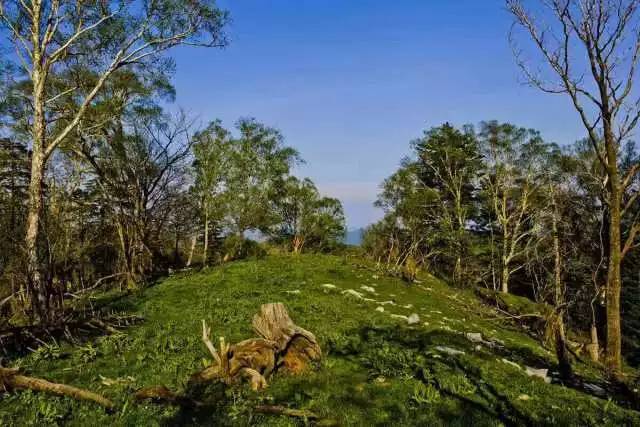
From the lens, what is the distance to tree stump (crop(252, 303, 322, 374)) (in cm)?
1059

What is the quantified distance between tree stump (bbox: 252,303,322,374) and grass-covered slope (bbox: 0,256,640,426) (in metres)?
0.45

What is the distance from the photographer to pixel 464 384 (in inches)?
388

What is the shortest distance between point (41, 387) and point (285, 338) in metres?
5.45

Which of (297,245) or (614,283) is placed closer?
(614,283)

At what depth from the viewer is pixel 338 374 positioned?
34.1ft

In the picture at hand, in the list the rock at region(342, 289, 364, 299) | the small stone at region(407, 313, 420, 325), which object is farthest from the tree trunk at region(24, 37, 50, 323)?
the small stone at region(407, 313, 420, 325)

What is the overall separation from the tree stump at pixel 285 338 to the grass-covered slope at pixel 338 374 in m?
0.45

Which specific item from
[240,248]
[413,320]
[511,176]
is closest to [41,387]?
[413,320]

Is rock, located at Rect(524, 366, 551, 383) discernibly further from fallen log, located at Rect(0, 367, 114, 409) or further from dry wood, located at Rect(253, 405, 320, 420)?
fallen log, located at Rect(0, 367, 114, 409)

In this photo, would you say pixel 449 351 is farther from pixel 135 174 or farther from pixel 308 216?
pixel 308 216

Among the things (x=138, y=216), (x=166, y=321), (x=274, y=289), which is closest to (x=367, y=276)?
(x=274, y=289)

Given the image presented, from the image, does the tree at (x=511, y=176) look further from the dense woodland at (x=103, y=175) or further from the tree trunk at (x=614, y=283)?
the tree trunk at (x=614, y=283)

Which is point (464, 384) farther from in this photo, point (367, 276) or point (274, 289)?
point (367, 276)

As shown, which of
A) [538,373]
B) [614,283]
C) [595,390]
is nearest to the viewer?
[614,283]
